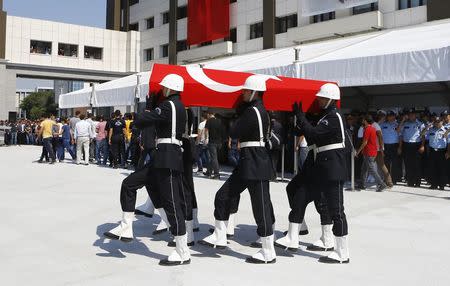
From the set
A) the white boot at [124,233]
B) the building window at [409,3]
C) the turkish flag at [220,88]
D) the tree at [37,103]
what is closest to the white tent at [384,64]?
the turkish flag at [220,88]

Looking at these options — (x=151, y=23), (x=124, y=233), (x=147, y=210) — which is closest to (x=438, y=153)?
(x=147, y=210)

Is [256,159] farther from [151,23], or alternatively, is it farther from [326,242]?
[151,23]

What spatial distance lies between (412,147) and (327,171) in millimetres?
6856

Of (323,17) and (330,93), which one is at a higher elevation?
(323,17)

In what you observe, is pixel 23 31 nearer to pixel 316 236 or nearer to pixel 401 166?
pixel 401 166

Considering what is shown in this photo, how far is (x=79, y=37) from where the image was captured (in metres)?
33.4

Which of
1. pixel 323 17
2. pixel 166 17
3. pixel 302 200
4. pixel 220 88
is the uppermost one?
pixel 166 17

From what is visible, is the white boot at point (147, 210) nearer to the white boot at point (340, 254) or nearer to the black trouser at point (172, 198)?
the black trouser at point (172, 198)

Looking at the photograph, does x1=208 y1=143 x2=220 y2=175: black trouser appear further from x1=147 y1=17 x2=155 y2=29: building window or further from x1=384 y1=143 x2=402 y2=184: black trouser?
x1=147 y1=17 x2=155 y2=29: building window

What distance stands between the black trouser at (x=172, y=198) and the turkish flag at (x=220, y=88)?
2.51 meters

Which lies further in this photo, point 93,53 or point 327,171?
point 93,53

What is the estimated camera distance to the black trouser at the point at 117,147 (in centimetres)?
1415

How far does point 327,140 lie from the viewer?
467 centimetres

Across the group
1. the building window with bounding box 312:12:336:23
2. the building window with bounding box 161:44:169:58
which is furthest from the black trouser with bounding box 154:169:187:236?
the building window with bounding box 161:44:169:58
